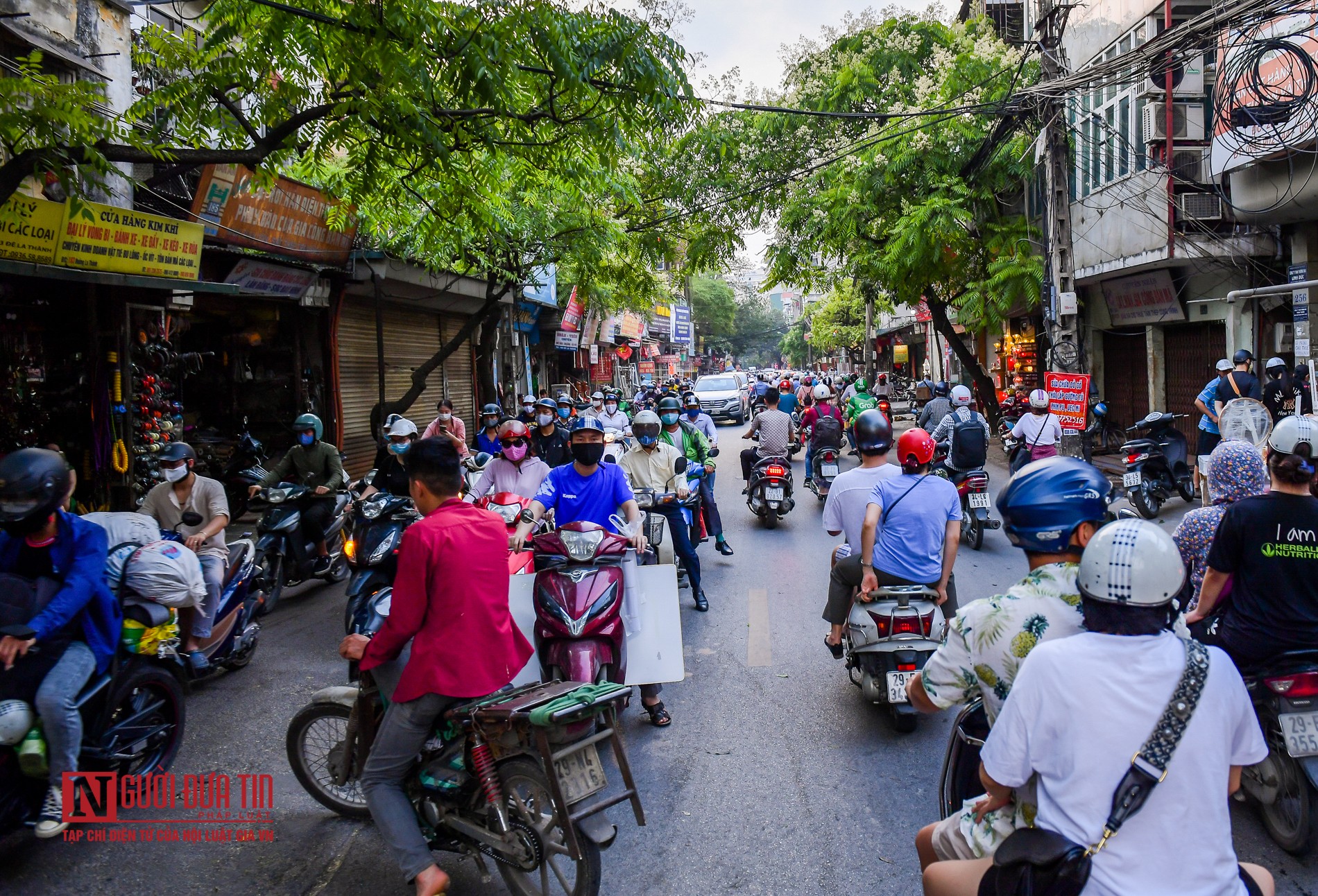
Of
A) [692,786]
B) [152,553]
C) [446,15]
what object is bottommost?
[692,786]

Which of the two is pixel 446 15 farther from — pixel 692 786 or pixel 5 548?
pixel 692 786

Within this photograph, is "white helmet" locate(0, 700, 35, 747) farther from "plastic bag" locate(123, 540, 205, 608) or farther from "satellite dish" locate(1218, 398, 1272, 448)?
"satellite dish" locate(1218, 398, 1272, 448)

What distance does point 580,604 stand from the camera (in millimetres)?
4539

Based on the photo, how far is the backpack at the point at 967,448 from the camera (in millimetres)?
9648

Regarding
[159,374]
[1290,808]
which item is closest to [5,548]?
[1290,808]

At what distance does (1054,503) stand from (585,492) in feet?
11.1

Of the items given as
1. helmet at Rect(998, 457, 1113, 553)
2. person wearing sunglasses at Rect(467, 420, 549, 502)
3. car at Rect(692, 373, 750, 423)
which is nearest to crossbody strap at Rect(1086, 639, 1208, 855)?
helmet at Rect(998, 457, 1113, 553)

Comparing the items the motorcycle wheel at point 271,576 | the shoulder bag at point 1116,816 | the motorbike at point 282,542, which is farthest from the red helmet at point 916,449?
the motorcycle wheel at point 271,576

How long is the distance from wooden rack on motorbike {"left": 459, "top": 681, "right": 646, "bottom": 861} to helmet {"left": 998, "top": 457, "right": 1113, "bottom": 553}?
1.50 metres

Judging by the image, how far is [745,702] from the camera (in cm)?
539

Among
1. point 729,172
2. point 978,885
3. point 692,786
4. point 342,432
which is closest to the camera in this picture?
point 978,885

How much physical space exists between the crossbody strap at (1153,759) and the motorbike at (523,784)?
5.44 feet

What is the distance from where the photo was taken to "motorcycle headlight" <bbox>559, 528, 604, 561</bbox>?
4684mm

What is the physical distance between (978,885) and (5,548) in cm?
397
